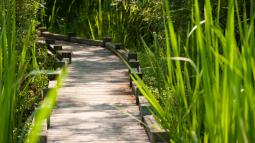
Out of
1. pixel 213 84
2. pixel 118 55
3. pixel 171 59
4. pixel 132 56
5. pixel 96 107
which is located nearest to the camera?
pixel 213 84

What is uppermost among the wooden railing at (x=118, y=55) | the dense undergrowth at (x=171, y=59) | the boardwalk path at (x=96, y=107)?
the dense undergrowth at (x=171, y=59)

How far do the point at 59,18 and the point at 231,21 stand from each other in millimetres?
12995

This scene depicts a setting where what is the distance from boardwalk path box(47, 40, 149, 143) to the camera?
562 centimetres

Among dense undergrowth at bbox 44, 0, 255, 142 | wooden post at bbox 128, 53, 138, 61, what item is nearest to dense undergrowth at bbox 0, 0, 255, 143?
dense undergrowth at bbox 44, 0, 255, 142

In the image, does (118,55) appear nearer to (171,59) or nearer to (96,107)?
(96,107)

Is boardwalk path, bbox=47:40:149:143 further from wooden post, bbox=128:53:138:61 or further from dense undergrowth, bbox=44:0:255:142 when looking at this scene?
dense undergrowth, bbox=44:0:255:142

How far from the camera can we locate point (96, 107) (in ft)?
22.8

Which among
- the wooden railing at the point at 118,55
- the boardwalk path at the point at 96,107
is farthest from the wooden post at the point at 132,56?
the boardwalk path at the point at 96,107

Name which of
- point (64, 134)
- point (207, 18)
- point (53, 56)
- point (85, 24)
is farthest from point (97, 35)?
point (207, 18)

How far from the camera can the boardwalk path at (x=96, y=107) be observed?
5625 mm

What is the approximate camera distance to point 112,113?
21.6 feet

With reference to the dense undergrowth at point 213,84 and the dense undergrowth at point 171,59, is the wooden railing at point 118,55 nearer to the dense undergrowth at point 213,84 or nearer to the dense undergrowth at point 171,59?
the dense undergrowth at point 171,59

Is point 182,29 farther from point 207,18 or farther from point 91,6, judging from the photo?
point 91,6

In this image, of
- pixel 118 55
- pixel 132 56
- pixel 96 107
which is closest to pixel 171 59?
pixel 96 107
